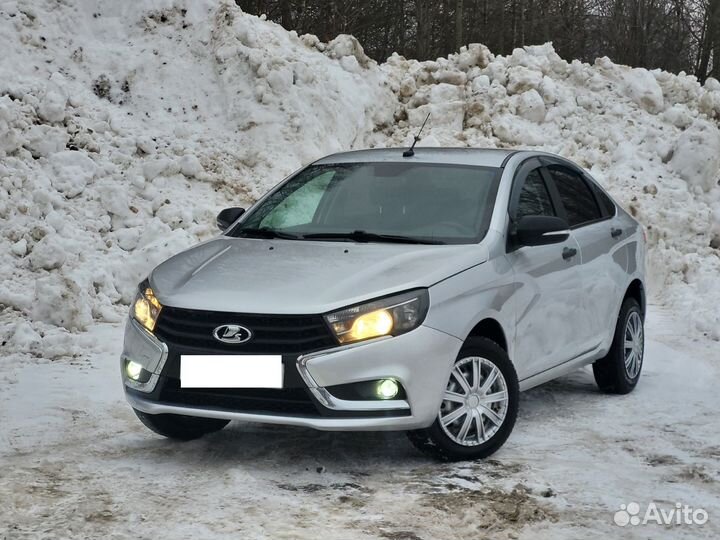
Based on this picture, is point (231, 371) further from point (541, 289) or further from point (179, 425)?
point (541, 289)

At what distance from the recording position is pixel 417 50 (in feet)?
87.7

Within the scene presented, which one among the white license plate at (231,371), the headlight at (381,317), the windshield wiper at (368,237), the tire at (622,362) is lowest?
the tire at (622,362)

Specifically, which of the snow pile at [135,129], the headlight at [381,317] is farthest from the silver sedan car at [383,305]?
the snow pile at [135,129]

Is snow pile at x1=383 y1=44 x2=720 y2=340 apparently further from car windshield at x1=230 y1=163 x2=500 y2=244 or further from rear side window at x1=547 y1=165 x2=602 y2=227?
car windshield at x1=230 y1=163 x2=500 y2=244

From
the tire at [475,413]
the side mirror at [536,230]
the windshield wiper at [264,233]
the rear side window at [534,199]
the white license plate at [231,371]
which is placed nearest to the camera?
the white license plate at [231,371]

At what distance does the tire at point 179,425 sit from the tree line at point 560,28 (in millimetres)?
18033

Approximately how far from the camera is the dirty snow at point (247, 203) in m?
4.86

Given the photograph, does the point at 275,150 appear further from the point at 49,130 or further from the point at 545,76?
the point at 545,76

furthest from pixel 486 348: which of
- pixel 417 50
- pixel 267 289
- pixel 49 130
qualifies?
pixel 417 50

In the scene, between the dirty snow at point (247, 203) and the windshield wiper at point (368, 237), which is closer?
the dirty snow at point (247, 203)

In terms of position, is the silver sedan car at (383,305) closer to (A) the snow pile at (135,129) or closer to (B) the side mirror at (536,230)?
(B) the side mirror at (536,230)

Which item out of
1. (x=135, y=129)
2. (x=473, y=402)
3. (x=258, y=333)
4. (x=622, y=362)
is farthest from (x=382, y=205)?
(x=135, y=129)

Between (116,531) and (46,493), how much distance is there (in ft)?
2.18

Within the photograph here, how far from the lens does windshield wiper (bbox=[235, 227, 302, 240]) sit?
19.9 ft
